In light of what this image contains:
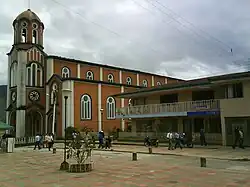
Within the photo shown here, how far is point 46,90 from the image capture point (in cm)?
4409

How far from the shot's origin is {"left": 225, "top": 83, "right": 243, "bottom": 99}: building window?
24828 mm

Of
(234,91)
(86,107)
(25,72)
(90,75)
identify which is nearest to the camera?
(234,91)

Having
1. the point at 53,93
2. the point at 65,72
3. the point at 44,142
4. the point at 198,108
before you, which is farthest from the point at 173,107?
the point at 65,72

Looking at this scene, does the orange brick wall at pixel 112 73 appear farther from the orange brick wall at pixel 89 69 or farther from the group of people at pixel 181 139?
the group of people at pixel 181 139

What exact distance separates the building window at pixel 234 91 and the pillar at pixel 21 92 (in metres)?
29.4

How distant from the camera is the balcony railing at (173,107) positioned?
27062 millimetres

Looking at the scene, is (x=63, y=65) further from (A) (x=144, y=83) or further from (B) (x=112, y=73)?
(A) (x=144, y=83)

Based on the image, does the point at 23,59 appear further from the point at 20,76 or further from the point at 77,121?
the point at 77,121

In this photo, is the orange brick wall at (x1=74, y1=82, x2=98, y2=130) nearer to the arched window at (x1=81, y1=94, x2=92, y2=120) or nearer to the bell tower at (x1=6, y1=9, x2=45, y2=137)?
the arched window at (x1=81, y1=94, x2=92, y2=120)

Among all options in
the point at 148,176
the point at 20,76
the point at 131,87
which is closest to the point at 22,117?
the point at 20,76

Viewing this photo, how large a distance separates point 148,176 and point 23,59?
123ft

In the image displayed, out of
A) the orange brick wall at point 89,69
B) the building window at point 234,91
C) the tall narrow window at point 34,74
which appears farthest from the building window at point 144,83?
the building window at point 234,91

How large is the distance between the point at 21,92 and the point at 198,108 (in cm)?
2684

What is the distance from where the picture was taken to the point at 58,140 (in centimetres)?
3888
